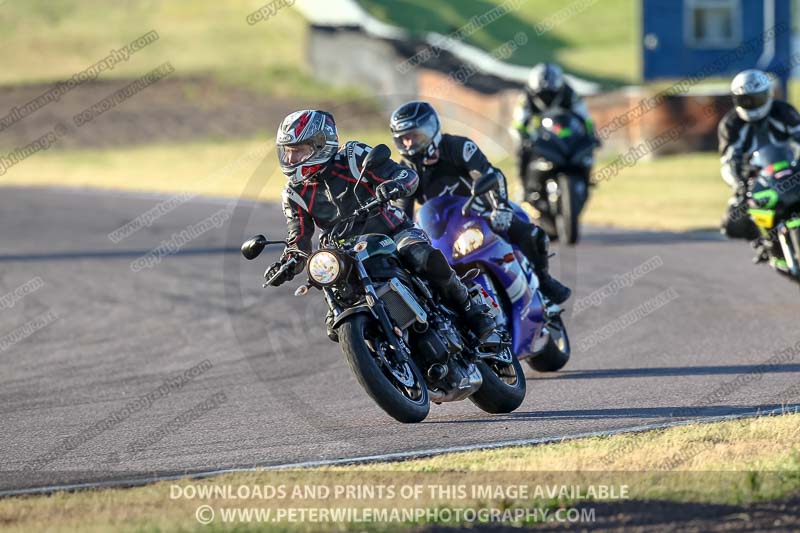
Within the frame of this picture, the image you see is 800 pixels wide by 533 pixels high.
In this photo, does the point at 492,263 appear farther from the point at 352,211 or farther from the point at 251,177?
the point at 251,177

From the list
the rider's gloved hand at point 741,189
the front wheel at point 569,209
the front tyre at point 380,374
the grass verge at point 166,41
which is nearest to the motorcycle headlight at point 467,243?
the front tyre at point 380,374

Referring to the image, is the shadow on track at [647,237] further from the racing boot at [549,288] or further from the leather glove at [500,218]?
the leather glove at [500,218]

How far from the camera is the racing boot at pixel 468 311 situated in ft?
26.5

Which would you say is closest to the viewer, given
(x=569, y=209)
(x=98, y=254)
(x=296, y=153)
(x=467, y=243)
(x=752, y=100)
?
(x=296, y=153)

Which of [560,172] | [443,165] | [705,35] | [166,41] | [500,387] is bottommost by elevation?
[166,41]

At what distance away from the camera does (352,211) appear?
7945 mm

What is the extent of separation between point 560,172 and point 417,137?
7544 millimetres

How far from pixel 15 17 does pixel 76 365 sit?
50295mm

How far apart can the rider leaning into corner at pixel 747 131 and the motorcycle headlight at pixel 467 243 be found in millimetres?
3750

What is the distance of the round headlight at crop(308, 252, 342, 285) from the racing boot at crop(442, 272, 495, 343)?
1004mm

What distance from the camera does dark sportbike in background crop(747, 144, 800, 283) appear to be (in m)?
11.2

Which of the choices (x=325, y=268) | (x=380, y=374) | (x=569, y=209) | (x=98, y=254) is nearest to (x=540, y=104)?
(x=569, y=209)

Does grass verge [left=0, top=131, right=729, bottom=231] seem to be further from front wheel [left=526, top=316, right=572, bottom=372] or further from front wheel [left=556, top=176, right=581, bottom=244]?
front wheel [left=526, top=316, right=572, bottom=372]

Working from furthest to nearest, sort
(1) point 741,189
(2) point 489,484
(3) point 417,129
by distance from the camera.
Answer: (1) point 741,189 < (3) point 417,129 < (2) point 489,484
